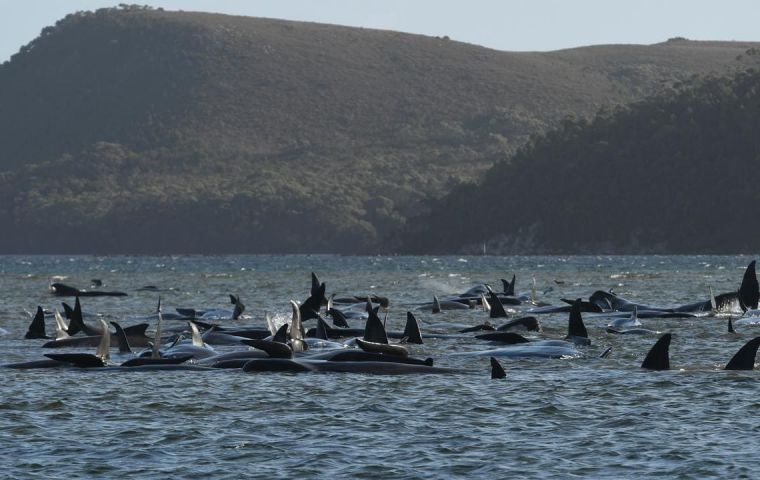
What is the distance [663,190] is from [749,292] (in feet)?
476

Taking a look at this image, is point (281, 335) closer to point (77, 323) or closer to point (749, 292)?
point (77, 323)

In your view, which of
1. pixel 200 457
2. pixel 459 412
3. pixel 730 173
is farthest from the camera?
pixel 730 173

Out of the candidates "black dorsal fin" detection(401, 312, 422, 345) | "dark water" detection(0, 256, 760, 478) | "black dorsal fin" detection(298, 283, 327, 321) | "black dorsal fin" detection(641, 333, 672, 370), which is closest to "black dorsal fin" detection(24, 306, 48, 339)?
"dark water" detection(0, 256, 760, 478)

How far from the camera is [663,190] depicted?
182750 mm

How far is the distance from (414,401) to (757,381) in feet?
18.2

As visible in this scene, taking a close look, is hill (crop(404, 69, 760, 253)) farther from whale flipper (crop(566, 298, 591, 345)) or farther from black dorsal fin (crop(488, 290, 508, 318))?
whale flipper (crop(566, 298, 591, 345))

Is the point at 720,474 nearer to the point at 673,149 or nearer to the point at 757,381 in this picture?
the point at 757,381

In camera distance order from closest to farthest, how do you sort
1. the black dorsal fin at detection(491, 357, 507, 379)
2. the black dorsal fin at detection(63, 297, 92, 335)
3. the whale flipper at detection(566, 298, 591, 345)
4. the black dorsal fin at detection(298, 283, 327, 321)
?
the black dorsal fin at detection(491, 357, 507, 379), the whale flipper at detection(566, 298, 591, 345), the black dorsal fin at detection(63, 297, 92, 335), the black dorsal fin at detection(298, 283, 327, 321)

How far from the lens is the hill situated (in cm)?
17675

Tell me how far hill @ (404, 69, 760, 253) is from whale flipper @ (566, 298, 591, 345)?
143646 mm

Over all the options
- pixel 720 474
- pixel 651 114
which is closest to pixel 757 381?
pixel 720 474

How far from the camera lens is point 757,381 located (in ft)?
80.3

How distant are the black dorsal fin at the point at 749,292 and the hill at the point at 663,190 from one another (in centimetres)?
13357

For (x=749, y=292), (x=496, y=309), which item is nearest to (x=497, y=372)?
(x=496, y=309)
